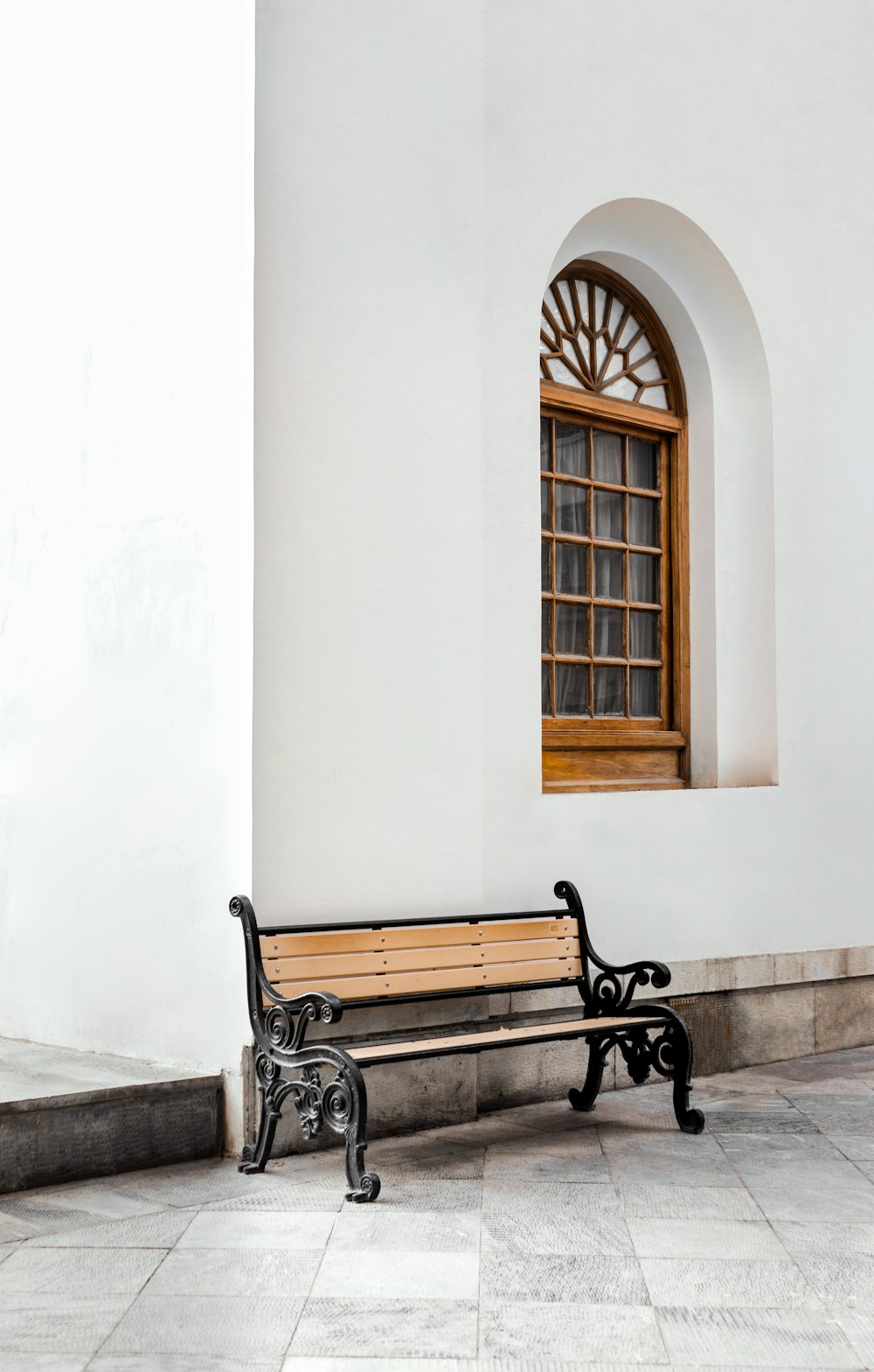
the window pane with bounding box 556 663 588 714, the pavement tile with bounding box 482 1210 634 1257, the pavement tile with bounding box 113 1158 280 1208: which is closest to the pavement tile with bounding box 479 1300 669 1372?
the pavement tile with bounding box 482 1210 634 1257

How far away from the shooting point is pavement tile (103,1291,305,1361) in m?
3.35

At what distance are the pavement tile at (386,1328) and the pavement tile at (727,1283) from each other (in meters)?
0.56

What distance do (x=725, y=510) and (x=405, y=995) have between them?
3560 mm

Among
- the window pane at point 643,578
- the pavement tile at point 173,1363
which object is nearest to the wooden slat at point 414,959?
the pavement tile at point 173,1363

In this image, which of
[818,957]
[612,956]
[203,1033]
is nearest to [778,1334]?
[203,1033]

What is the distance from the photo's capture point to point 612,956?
255 inches

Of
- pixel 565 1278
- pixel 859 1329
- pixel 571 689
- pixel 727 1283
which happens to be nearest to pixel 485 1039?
pixel 565 1278

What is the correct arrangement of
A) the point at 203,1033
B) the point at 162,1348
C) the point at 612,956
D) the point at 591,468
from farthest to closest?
the point at 591,468 → the point at 612,956 → the point at 203,1033 → the point at 162,1348

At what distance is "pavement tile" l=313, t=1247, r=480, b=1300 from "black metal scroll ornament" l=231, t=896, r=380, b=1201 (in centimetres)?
49

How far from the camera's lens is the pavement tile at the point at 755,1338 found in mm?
3287

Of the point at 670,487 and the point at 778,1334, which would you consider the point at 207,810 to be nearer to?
the point at 778,1334

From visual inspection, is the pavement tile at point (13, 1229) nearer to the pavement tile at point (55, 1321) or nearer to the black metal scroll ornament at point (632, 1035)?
the pavement tile at point (55, 1321)

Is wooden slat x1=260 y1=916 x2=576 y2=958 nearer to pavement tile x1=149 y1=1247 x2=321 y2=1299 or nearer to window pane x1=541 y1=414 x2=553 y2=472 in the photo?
pavement tile x1=149 y1=1247 x2=321 y2=1299

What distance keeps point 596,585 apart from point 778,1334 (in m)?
4.40
